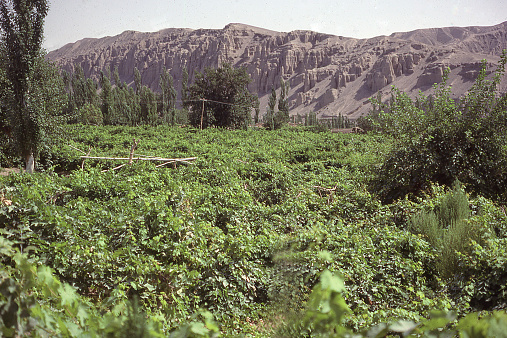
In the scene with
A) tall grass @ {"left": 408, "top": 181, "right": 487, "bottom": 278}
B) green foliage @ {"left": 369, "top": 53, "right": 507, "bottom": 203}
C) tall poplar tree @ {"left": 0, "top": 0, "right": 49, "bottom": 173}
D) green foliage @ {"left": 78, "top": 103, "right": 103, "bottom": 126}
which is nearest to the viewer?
tall grass @ {"left": 408, "top": 181, "right": 487, "bottom": 278}

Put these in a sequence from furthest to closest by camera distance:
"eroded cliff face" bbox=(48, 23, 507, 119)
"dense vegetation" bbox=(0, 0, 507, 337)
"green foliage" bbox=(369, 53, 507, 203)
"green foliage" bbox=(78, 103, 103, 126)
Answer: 1. "eroded cliff face" bbox=(48, 23, 507, 119)
2. "green foliage" bbox=(78, 103, 103, 126)
3. "green foliage" bbox=(369, 53, 507, 203)
4. "dense vegetation" bbox=(0, 0, 507, 337)

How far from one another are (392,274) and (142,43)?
216726 mm

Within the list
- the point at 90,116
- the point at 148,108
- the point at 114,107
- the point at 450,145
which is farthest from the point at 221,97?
the point at 450,145

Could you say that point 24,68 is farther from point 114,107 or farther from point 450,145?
point 114,107

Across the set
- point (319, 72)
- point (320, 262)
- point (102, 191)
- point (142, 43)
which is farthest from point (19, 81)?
point (142, 43)

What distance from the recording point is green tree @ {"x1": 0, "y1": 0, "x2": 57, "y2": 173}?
14.0 m

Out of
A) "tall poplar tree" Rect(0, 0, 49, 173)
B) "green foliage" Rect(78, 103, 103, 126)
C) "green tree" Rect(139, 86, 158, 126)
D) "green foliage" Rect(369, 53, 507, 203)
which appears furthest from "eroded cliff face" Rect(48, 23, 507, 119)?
"green foliage" Rect(369, 53, 507, 203)

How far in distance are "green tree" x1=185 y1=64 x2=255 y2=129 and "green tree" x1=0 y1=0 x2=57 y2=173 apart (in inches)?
992

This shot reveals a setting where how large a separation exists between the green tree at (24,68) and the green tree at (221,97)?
82.6ft

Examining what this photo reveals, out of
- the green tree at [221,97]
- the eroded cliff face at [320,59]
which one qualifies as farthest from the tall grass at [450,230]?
the eroded cliff face at [320,59]

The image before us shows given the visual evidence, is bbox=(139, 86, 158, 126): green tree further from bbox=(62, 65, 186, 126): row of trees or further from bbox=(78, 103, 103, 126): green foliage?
bbox=(78, 103, 103, 126): green foliage

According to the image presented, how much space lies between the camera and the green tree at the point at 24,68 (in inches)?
552

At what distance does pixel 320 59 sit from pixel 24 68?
133722 mm

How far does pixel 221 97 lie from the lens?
41.2 metres
